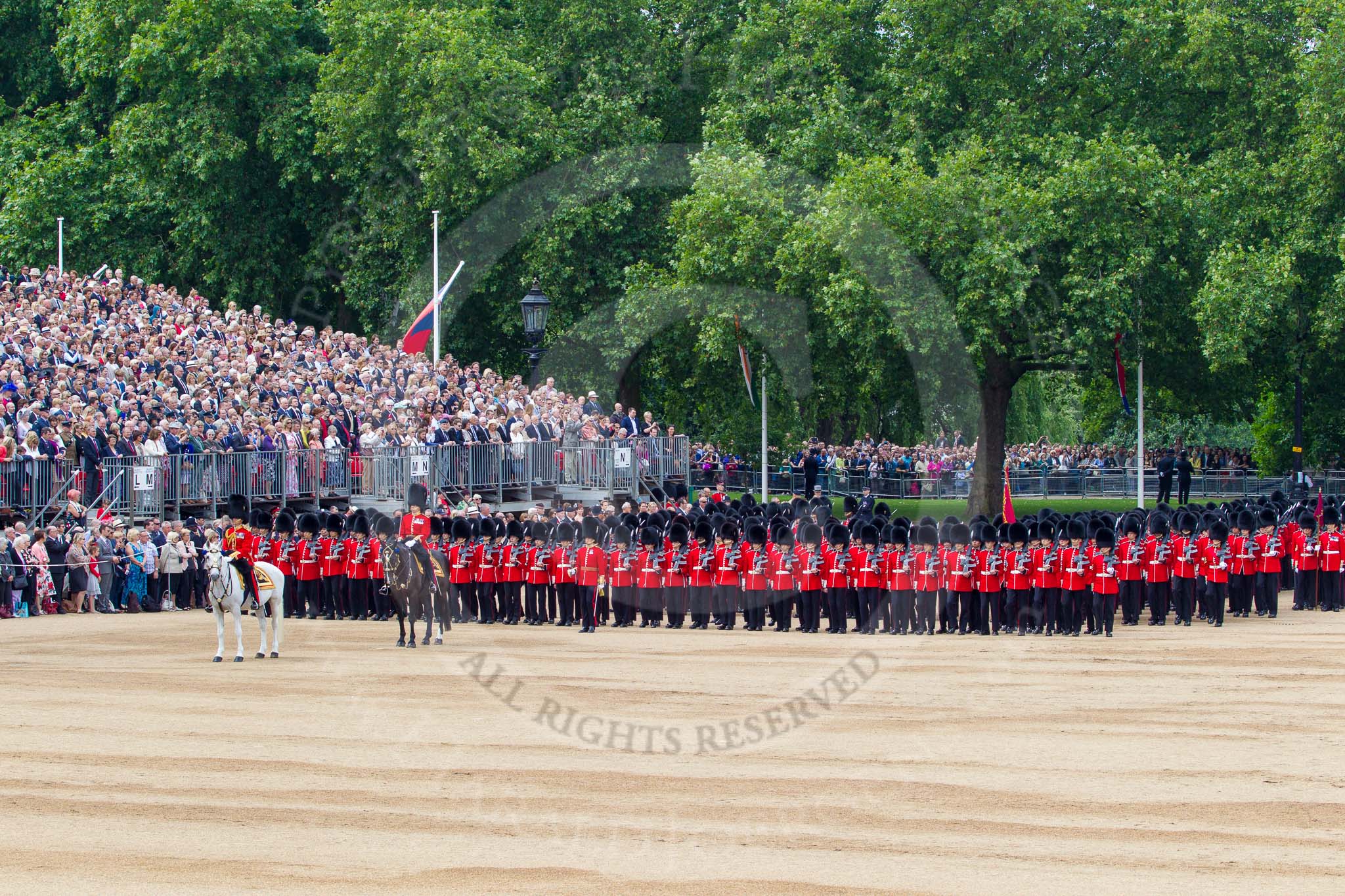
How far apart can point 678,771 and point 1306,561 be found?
15561 millimetres

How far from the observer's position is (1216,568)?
22781 mm

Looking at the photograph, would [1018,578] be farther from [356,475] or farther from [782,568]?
[356,475]

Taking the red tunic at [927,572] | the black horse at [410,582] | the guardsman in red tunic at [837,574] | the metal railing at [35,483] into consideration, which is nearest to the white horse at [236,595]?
the black horse at [410,582]

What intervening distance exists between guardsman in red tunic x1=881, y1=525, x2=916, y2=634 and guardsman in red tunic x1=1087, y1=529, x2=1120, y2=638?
2229 millimetres

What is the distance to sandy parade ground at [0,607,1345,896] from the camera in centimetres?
969

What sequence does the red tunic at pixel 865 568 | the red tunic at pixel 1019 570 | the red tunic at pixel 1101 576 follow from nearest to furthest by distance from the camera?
1. the red tunic at pixel 1101 576
2. the red tunic at pixel 1019 570
3. the red tunic at pixel 865 568

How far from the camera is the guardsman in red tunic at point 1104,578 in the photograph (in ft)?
68.9

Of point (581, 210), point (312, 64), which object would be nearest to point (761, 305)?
point (581, 210)

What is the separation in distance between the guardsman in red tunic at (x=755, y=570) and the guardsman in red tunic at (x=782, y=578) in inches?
6.2

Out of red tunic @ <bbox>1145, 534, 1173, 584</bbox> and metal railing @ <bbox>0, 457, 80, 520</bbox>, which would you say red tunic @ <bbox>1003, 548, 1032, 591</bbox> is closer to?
red tunic @ <bbox>1145, 534, 1173, 584</bbox>

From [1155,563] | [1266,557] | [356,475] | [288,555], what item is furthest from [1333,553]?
[288,555]

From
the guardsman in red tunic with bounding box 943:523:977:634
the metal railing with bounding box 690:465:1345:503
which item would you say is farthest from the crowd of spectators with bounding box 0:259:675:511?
the guardsman in red tunic with bounding box 943:523:977:634

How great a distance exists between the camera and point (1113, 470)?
4509 centimetres

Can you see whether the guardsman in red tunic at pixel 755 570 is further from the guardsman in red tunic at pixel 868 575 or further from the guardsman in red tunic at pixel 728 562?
A: the guardsman in red tunic at pixel 868 575
